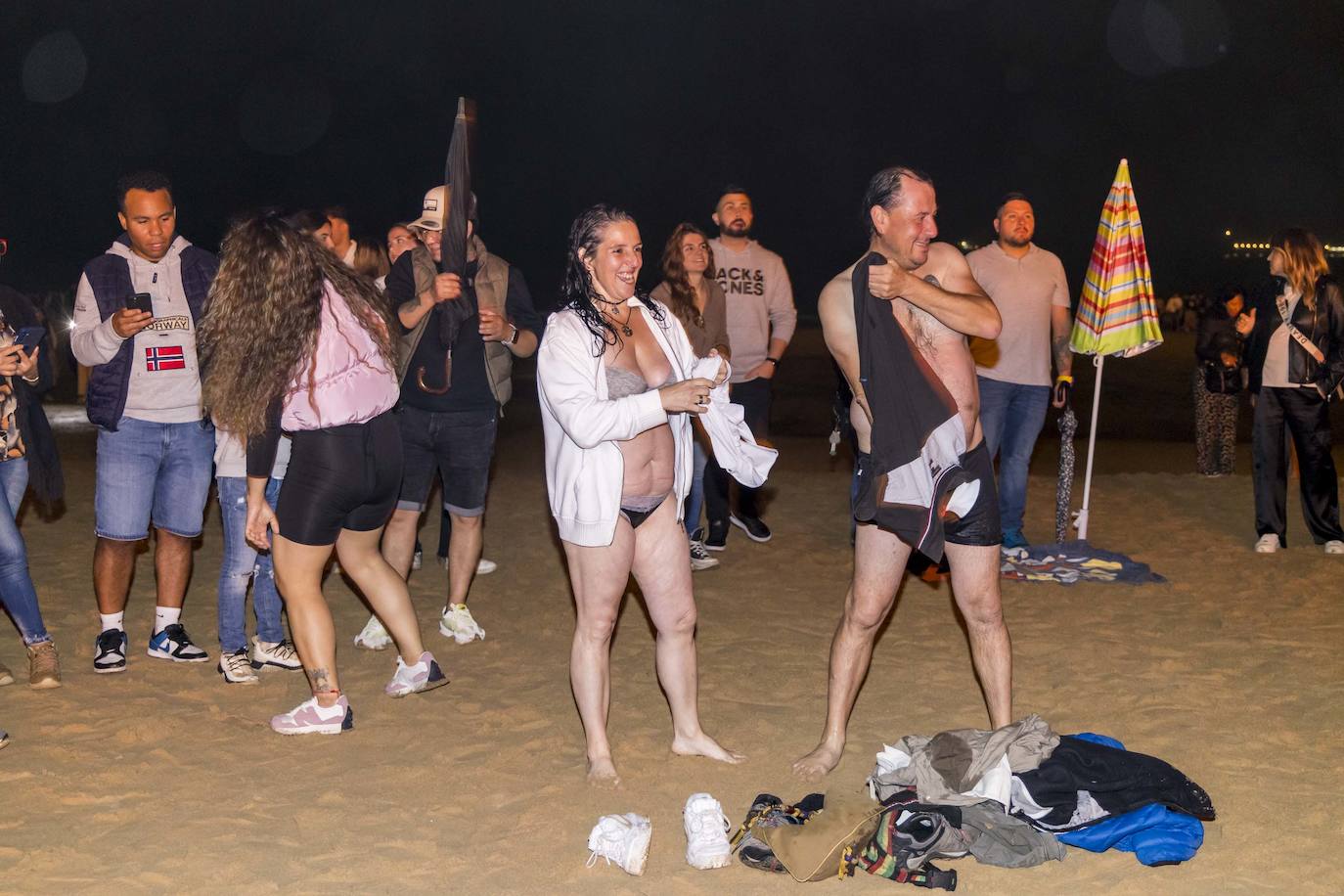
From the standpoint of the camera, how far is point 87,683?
5.56m

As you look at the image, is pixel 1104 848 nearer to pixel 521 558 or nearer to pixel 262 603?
pixel 262 603

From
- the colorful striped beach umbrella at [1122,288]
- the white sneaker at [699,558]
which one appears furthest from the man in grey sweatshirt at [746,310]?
the colorful striped beach umbrella at [1122,288]

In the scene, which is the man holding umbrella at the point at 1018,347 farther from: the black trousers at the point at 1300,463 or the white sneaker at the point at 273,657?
the white sneaker at the point at 273,657

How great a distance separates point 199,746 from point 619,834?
200 centimetres

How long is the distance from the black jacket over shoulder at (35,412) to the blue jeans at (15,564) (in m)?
0.07

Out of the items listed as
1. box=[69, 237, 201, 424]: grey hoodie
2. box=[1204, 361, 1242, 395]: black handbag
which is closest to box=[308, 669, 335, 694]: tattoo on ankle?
box=[69, 237, 201, 424]: grey hoodie

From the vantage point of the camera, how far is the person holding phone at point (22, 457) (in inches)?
209

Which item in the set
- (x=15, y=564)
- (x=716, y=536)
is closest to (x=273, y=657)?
(x=15, y=564)

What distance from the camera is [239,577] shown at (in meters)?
5.61

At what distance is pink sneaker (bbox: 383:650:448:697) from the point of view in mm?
5379

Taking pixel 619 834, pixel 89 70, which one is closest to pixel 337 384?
pixel 619 834

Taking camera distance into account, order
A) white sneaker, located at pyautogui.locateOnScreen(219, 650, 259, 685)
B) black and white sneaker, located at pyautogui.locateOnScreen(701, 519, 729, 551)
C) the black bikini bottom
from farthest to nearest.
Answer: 1. black and white sneaker, located at pyautogui.locateOnScreen(701, 519, 729, 551)
2. white sneaker, located at pyautogui.locateOnScreen(219, 650, 259, 685)
3. the black bikini bottom

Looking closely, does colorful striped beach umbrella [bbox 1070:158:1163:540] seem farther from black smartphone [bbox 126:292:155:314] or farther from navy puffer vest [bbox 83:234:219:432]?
black smartphone [bbox 126:292:155:314]

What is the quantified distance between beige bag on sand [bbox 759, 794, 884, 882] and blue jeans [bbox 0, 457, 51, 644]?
3.54 metres
